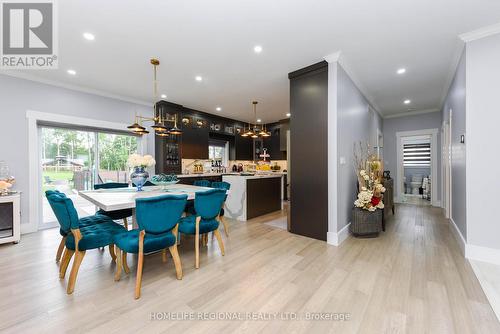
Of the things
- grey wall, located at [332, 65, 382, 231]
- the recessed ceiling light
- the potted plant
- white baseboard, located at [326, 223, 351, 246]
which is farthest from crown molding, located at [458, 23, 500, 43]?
the recessed ceiling light

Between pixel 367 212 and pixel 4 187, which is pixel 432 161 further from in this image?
pixel 4 187

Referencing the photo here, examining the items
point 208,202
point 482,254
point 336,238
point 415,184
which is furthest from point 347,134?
point 415,184

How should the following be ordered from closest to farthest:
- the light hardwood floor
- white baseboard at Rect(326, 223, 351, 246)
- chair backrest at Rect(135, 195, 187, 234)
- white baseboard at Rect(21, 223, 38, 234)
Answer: the light hardwood floor < chair backrest at Rect(135, 195, 187, 234) < white baseboard at Rect(326, 223, 351, 246) < white baseboard at Rect(21, 223, 38, 234)

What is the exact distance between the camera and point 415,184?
8320mm

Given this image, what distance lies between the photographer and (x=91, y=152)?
4680 millimetres

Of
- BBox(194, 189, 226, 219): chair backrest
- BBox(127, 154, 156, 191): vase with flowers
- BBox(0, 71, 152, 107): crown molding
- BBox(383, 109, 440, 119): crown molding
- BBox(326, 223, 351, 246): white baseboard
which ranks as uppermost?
BBox(0, 71, 152, 107): crown molding

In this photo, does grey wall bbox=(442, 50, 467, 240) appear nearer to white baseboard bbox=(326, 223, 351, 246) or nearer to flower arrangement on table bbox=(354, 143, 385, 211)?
flower arrangement on table bbox=(354, 143, 385, 211)

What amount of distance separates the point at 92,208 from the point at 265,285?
467 cm

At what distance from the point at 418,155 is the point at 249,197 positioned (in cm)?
809

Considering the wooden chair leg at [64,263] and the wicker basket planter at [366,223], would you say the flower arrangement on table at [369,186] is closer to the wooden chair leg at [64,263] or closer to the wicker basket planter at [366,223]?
the wicker basket planter at [366,223]

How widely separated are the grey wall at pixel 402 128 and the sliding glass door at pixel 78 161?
756cm

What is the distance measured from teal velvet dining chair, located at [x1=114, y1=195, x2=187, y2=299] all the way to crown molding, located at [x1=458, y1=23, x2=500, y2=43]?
12.6ft

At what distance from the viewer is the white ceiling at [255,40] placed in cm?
217

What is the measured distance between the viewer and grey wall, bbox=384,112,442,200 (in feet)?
19.6
